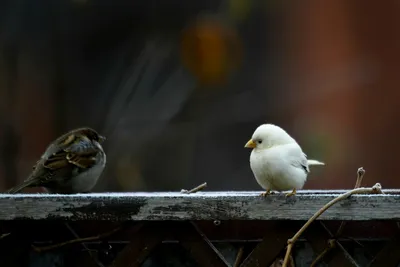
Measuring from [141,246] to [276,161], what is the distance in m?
0.90

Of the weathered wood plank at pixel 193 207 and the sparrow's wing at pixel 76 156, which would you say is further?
the sparrow's wing at pixel 76 156

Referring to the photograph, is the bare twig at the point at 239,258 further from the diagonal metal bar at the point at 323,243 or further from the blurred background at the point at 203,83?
the blurred background at the point at 203,83

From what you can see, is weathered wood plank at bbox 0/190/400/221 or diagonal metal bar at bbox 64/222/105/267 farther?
diagonal metal bar at bbox 64/222/105/267

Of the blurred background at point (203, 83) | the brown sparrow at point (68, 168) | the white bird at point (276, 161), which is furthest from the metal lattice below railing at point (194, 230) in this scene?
the blurred background at point (203, 83)

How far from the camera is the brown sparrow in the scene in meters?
4.55

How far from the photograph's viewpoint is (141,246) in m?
3.11

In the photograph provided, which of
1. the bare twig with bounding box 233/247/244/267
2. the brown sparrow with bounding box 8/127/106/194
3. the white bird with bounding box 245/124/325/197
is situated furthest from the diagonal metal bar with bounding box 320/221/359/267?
the brown sparrow with bounding box 8/127/106/194

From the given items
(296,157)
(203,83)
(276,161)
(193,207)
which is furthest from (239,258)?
(203,83)

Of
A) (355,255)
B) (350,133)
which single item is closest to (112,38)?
(350,133)

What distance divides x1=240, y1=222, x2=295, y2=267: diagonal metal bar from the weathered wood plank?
0.20 ft

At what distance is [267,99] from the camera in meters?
9.74

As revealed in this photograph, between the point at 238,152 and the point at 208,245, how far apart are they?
6.54 metres

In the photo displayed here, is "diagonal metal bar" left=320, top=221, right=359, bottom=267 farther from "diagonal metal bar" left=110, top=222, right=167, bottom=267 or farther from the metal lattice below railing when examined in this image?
"diagonal metal bar" left=110, top=222, right=167, bottom=267

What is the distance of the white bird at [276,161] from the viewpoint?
380cm
